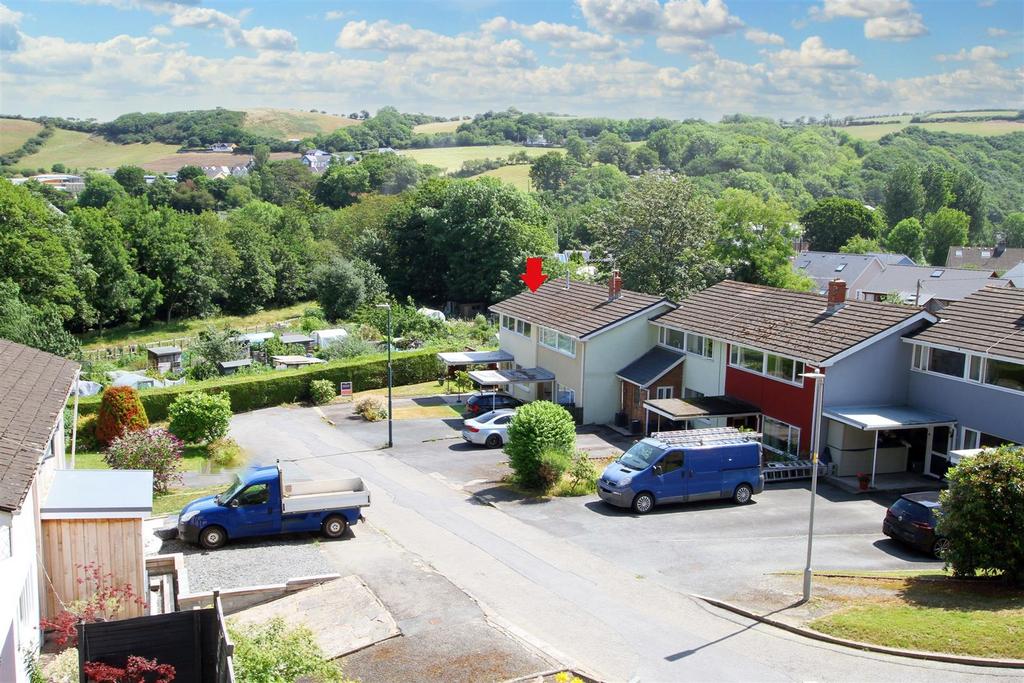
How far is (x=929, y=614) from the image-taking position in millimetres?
15812

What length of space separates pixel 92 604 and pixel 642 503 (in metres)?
14.3

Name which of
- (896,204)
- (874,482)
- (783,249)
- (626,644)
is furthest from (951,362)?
(896,204)

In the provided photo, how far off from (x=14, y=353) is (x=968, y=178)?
15507 cm

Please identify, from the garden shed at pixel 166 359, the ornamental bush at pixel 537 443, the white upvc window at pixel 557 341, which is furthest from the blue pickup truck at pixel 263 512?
the garden shed at pixel 166 359

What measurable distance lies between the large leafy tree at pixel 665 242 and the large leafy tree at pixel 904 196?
98.0 metres

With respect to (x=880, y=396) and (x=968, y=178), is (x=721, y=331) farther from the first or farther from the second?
(x=968, y=178)

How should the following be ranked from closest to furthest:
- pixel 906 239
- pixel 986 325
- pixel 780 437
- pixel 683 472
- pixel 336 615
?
pixel 336 615 < pixel 683 472 < pixel 986 325 < pixel 780 437 < pixel 906 239

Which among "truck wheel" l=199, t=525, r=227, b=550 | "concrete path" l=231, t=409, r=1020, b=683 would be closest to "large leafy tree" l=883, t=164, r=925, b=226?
"concrete path" l=231, t=409, r=1020, b=683

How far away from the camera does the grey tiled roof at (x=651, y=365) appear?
113ft

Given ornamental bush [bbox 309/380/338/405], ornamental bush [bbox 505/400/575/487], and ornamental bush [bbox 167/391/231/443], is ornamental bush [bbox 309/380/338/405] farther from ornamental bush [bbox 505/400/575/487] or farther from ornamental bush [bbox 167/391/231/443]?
ornamental bush [bbox 505/400/575/487]

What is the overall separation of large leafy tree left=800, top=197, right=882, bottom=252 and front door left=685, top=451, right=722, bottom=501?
10178cm

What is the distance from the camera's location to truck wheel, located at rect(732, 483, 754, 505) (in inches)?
985

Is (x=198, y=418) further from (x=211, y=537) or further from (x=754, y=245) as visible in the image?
(x=754, y=245)

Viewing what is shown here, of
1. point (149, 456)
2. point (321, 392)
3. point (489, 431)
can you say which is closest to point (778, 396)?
point (489, 431)
